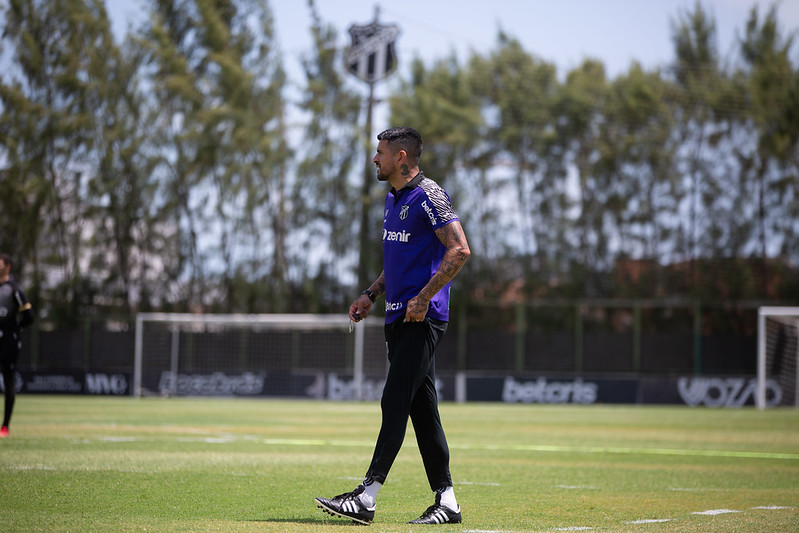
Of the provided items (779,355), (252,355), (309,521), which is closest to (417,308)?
(309,521)

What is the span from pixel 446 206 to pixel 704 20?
33645mm

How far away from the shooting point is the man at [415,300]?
605cm

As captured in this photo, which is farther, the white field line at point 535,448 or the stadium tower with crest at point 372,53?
the stadium tower with crest at point 372,53

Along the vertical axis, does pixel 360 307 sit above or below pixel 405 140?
below

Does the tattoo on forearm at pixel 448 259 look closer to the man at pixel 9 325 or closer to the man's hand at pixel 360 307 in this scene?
the man's hand at pixel 360 307

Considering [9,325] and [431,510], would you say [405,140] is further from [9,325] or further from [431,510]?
[9,325]

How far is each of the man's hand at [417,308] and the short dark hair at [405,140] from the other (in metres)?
0.91

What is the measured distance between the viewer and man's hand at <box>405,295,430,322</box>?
19.8 ft

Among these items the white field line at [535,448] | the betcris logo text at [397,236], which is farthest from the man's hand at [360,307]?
the white field line at [535,448]

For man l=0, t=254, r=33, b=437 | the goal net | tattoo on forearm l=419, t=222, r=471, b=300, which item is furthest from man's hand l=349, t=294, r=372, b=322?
the goal net

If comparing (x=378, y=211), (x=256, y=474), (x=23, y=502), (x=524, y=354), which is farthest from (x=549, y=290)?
(x=23, y=502)

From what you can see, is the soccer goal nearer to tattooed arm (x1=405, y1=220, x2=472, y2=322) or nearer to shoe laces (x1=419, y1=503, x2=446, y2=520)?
shoe laces (x1=419, y1=503, x2=446, y2=520)

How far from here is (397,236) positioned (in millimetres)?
6234

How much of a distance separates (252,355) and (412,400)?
30.0 metres
